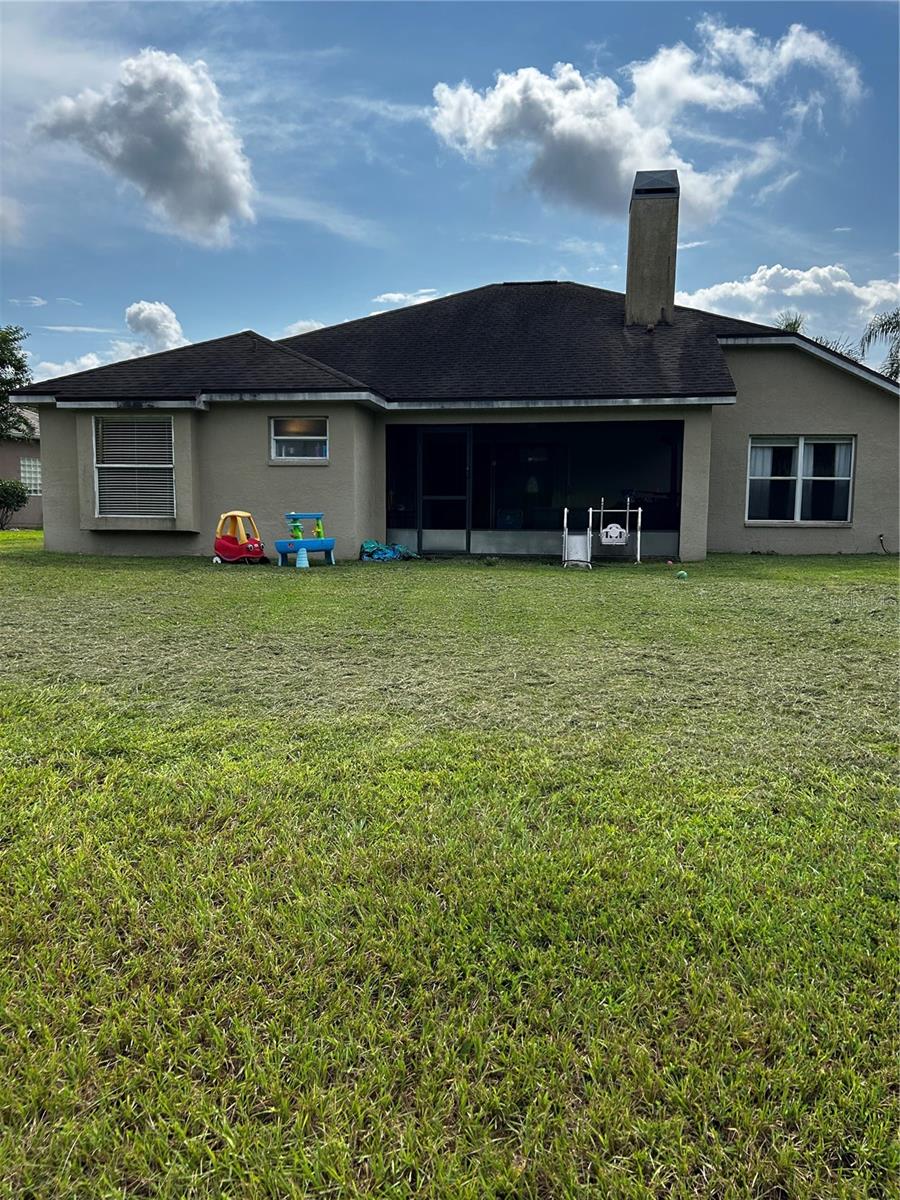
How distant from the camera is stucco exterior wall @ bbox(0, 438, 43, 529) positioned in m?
25.8

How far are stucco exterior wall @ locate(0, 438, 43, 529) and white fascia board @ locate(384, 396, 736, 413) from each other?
17649mm

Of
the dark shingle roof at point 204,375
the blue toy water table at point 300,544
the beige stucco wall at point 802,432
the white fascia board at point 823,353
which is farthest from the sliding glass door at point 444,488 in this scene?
the white fascia board at point 823,353

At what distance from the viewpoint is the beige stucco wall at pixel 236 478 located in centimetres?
1384

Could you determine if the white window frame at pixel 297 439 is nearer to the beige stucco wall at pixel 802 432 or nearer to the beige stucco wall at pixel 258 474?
the beige stucco wall at pixel 258 474

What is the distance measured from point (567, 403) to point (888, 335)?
18836mm

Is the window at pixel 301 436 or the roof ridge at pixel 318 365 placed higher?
the roof ridge at pixel 318 365

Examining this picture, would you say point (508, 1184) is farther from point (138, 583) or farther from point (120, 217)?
point (120, 217)

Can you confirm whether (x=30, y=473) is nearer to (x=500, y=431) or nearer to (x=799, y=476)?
(x=500, y=431)

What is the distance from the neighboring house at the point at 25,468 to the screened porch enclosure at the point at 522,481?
16681mm

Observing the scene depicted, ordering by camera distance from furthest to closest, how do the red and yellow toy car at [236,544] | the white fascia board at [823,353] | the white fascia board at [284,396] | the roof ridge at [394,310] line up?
1. the roof ridge at [394,310]
2. the white fascia board at [823,353]
3. the white fascia board at [284,396]
4. the red and yellow toy car at [236,544]

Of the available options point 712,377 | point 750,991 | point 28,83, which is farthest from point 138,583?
point 712,377

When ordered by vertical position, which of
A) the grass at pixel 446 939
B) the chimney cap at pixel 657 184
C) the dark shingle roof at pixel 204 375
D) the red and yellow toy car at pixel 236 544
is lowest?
the grass at pixel 446 939

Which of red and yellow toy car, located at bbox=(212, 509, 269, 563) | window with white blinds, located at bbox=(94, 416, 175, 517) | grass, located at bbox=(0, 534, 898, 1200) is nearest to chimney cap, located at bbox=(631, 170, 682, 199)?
red and yellow toy car, located at bbox=(212, 509, 269, 563)

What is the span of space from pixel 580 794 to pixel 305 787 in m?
1.24
